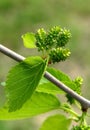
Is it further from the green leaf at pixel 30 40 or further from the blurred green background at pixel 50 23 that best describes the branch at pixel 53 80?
the blurred green background at pixel 50 23

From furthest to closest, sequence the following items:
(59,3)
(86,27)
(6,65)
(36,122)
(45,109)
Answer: (59,3), (86,27), (6,65), (36,122), (45,109)

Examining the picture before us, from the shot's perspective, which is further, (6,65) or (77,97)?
(6,65)

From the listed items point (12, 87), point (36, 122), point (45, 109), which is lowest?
point (36, 122)

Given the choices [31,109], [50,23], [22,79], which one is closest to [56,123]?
[31,109]

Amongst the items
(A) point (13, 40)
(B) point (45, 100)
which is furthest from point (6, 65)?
(B) point (45, 100)

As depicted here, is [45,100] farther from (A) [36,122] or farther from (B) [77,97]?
(A) [36,122]

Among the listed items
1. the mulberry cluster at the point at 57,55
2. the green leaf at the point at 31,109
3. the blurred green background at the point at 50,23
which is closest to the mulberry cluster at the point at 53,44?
the mulberry cluster at the point at 57,55

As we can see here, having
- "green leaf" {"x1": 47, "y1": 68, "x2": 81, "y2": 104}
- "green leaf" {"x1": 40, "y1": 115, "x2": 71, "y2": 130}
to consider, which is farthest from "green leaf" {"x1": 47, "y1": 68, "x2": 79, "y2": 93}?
"green leaf" {"x1": 40, "y1": 115, "x2": 71, "y2": 130}
